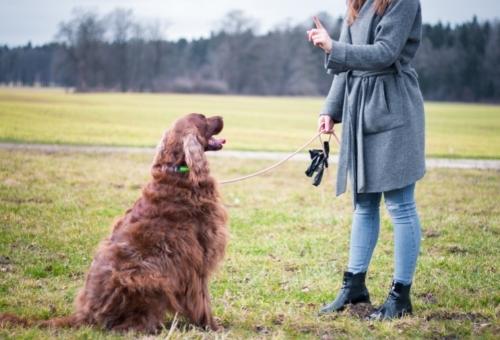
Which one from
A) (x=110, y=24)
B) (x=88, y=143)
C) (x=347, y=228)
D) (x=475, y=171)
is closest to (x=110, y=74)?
(x=110, y=24)

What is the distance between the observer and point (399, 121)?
13.2 ft

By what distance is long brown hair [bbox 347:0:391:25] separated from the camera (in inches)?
156

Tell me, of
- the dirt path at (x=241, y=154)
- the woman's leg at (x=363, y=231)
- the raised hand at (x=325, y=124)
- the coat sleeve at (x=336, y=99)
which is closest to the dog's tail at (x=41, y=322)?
the woman's leg at (x=363, y=231)

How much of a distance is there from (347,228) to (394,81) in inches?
155

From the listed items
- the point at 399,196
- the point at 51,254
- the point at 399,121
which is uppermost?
the point at 399,121

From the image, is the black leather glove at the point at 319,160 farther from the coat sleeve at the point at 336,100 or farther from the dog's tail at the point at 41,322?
the dog's tail at the point at 41,322

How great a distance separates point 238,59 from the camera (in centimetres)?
8475

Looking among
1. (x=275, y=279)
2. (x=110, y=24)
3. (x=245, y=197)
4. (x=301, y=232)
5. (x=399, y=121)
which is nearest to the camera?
(x=399, y=121)

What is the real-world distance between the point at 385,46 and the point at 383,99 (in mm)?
365

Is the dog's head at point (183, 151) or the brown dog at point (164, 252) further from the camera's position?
the dog's head at point (183, 151)

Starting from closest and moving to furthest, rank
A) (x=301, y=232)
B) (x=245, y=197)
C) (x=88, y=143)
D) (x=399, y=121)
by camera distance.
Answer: (x=399, y=121) → (x=301, y=232) → (x=245, y=197) → (x=88, y=143)

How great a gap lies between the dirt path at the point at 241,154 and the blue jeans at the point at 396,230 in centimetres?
1147

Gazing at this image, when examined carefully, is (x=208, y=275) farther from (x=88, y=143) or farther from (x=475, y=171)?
(x=88, y=143)

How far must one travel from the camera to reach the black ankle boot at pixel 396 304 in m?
4.25
